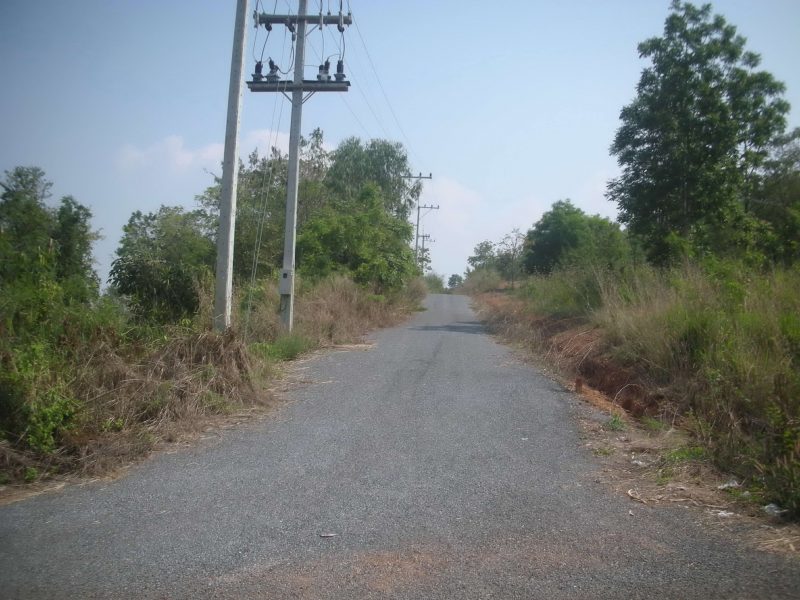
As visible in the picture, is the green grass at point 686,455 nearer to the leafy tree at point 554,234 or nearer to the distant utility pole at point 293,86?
the distant utility pole at point 293,86

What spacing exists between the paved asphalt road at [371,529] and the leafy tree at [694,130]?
41.5 feet

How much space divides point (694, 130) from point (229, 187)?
14.0 metres

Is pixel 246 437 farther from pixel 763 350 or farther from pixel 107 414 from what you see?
pixel 763 350

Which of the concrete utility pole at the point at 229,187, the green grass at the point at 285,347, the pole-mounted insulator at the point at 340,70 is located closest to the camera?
the concrete utility pole at the point at 229,187

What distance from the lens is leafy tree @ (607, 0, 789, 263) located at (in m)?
16.2

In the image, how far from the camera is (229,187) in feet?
28.5

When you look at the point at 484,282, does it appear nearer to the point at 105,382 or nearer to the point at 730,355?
the point at 730,355

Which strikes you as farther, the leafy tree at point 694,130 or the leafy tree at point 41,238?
the leafy tree at point 694,130

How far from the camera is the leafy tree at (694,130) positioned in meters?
16.2

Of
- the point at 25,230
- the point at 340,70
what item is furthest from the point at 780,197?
the point at 25,230

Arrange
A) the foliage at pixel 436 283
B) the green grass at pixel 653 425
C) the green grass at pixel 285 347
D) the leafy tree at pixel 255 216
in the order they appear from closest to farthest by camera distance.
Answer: the green grass at pixel 653 425 → the green grass at pixel 285 347 → the leafy tree at pixel 255 216 → the foliage at pixel 436 283

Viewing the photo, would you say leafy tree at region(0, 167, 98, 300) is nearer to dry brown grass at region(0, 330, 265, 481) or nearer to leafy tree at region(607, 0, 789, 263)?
dry brown grass at region(0, 330, 265, 481)

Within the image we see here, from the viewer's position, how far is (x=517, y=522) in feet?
13.3

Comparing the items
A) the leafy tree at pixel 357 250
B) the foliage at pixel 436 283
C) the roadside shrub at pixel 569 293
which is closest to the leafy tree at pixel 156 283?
the roadside shrub at pixel 569 293
